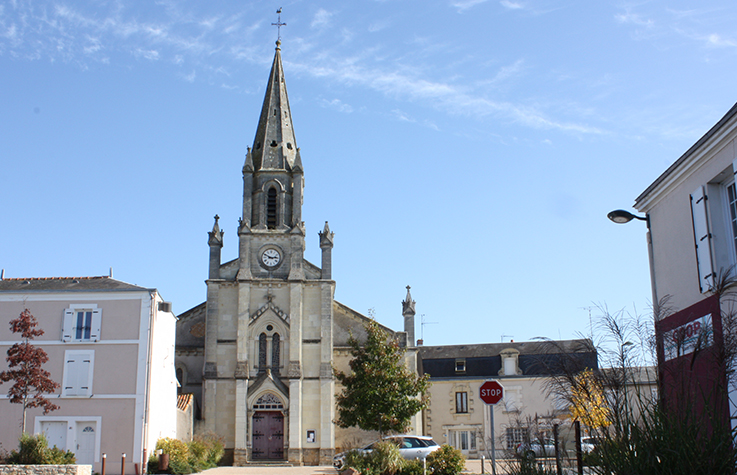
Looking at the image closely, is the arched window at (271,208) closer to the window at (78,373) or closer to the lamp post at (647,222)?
the window at (78,373)

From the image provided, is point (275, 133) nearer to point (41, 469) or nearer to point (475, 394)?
point (475, 394)

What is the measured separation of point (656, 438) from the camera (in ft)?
19.5

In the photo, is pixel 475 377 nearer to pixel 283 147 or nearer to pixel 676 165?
pixel 283 147

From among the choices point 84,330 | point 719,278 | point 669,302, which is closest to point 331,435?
point 84,330

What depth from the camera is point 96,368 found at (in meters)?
24.5

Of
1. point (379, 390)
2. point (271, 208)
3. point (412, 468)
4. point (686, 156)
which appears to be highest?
point (271, 208)

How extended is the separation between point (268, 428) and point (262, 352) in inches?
136

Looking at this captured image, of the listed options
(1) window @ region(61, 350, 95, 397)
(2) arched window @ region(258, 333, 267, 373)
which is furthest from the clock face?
(1) window @ region(61, 350, 95, 397)

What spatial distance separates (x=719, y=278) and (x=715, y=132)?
229 centimetres

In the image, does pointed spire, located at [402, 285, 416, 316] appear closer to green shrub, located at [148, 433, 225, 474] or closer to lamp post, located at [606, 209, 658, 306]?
green shrub, located at [148, 433, 225, 474]

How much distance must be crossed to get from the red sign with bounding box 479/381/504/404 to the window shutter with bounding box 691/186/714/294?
406 cm

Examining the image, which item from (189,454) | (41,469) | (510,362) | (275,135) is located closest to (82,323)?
(189,454)

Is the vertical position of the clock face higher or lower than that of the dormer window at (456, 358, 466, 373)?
higher

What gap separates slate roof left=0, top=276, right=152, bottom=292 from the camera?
2519 centimetres
